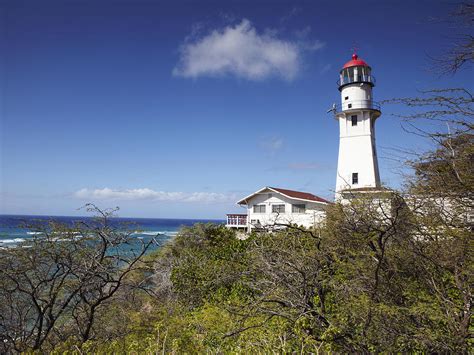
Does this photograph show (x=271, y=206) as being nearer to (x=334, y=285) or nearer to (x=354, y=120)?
(x=354, y=120)

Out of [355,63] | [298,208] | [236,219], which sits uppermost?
[355,63]

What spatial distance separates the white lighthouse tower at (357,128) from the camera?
2234cm

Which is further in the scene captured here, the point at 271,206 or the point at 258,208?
the point at 258,208

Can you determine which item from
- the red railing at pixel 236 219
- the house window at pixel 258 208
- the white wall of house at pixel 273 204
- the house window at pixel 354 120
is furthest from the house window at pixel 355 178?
the red railing at pixel 236 219

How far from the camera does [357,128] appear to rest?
22.9 metres

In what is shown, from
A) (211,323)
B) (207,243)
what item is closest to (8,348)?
(211,323)

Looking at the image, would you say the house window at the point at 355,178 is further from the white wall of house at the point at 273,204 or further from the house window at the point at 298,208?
the house window at the point at 298,208

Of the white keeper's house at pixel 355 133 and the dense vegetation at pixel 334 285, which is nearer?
the dense vegetation at pixel 334 285

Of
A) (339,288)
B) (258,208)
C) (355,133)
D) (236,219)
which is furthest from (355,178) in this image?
(339,288)

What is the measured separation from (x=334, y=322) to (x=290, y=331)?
0.76 metres

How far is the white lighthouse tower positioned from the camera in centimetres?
2234

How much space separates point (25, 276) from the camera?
18.5 ft

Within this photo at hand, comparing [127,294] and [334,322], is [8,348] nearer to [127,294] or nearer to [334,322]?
[127,294]

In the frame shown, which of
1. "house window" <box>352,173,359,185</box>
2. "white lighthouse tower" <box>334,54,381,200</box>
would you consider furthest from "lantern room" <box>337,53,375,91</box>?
"house window" <box>352,173,359,185</box>
